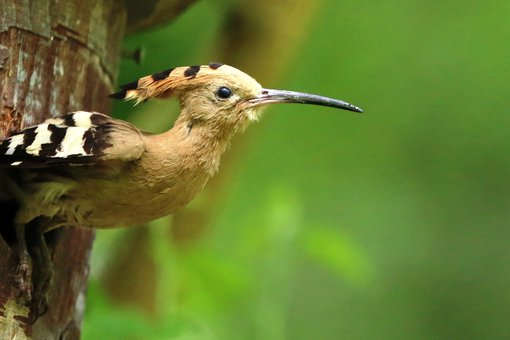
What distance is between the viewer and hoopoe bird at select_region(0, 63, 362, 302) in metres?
3.06

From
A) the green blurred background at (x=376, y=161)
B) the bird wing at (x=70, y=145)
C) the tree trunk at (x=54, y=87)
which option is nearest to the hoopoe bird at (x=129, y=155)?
the bird wing at (x=70, y=145)

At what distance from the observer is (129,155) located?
309cm

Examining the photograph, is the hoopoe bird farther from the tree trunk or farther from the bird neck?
the tree trunk

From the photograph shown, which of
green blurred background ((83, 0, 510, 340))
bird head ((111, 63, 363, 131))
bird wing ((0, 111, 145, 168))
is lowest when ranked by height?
green blurred background ((83, 0, 510, 340))

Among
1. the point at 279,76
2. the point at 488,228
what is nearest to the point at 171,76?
the point at 279,76

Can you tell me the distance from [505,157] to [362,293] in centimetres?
148

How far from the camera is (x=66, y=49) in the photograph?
359 centimetres

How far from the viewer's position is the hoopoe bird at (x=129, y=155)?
10.0 ft

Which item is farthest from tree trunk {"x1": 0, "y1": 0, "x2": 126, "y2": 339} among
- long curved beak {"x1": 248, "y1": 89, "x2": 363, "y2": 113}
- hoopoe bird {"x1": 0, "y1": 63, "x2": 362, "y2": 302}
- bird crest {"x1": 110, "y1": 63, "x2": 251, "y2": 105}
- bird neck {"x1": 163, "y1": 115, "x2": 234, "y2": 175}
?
long curved beak {"x1": 248, "y1": 89, "x2": 363, "y2": 113}

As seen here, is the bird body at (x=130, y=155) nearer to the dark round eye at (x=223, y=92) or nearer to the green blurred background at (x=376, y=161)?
the dark round eye at (x=223, y=92)

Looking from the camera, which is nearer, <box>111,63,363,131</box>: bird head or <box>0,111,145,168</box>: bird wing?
<box>0,111,145,168</box>: bird wing

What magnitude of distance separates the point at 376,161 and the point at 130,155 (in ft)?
14.0

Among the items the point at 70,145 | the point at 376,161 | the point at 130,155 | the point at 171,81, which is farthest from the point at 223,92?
the point at 376,161

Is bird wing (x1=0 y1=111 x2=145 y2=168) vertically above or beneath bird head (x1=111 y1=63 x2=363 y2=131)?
Answer: beneath
